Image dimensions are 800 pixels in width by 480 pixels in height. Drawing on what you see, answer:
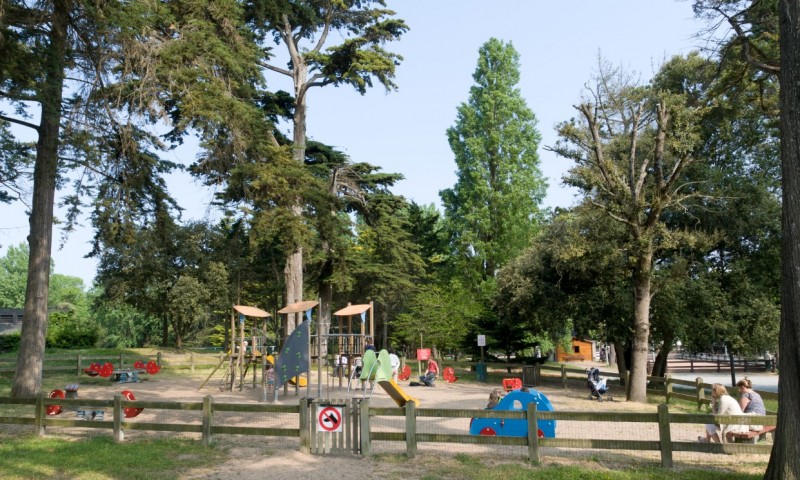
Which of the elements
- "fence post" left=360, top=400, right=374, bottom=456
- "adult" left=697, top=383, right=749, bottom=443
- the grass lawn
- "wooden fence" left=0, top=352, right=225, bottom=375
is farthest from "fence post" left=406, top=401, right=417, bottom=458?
"wooden fence" left=0, top=352, right=225, bottom=375

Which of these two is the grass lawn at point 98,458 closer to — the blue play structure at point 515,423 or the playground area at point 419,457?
the playground area at point 419,457

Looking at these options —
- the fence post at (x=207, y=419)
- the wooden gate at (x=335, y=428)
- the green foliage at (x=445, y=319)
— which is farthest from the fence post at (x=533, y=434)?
the green foliage at (x=445, y=319)

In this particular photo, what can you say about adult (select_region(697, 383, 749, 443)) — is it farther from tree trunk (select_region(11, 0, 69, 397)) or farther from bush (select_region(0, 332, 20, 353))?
bush (select_region(0, 332, 20, 353))

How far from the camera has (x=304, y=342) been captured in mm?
11914

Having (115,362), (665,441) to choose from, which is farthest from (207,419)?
(115,362)

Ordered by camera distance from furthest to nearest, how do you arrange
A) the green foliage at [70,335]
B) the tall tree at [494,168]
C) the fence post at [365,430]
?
the green foliage at [70,335], the tall tree at [494,168], the fence post at [365,430]

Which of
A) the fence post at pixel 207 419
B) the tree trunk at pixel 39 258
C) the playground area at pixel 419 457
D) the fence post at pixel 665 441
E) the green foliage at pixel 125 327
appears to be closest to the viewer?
the fence post at pixel 665 441

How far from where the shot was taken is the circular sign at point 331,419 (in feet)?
33.6

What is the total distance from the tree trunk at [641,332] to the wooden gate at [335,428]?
38.1ft

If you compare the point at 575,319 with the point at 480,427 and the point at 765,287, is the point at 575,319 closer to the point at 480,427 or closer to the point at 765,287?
the point at 765,287

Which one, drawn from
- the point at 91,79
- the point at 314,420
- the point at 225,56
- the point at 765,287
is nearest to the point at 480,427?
the point at 314,420

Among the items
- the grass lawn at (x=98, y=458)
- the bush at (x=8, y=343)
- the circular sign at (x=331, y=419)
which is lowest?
the grass lawn at (x=98, y=458)

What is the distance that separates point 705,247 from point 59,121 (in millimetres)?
19804

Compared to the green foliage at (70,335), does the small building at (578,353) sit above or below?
below
